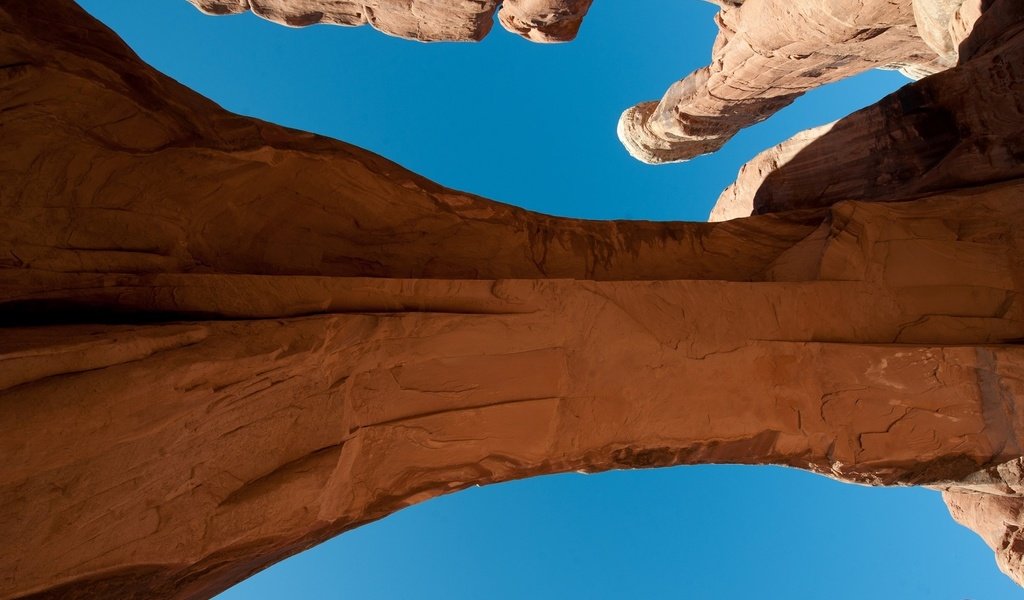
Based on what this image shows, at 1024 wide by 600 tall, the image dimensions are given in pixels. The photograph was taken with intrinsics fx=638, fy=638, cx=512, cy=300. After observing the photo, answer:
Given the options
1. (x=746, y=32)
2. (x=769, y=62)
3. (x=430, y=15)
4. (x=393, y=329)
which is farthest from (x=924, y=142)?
(x=430, y=15)

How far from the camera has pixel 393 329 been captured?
3.71m

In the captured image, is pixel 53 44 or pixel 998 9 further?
pixel 998 9

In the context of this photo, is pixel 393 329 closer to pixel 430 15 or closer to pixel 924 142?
pixel 924 142

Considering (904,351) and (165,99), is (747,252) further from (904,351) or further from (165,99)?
(165,99)

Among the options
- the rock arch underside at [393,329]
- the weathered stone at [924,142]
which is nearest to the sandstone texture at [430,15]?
the weathered stone at [924,142]

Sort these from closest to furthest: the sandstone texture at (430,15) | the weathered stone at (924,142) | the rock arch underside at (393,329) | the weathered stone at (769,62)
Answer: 1. the rock arch underside at (393,329)
2. the weathered stone at (924,142)
3. the weathered stone at (769,62)
4. the sandstone texture at (430,15)

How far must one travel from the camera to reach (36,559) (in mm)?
2576

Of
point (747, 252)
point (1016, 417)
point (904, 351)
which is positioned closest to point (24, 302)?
point (747, 252)

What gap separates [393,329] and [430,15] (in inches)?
236

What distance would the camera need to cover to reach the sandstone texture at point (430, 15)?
823 centimetres

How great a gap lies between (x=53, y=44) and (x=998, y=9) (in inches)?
267

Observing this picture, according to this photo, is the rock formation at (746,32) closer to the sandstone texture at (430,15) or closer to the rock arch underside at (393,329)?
the sandstone texture at (430,15)

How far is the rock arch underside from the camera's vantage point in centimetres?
292

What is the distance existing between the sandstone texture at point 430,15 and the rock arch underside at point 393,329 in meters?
4.55
